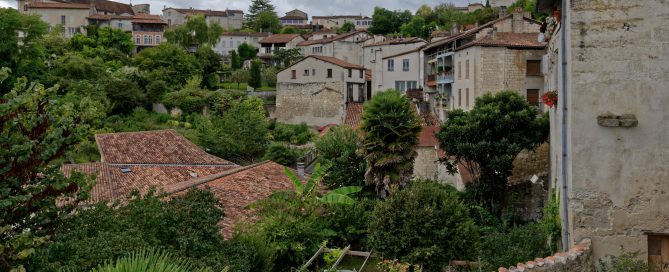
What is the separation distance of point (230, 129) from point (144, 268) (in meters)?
40.9

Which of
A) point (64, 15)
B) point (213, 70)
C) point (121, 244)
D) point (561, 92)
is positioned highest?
point (64, 15)

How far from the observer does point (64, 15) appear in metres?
102

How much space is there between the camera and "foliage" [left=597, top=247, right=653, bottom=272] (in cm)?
1112

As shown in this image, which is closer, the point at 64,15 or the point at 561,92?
the point at 561,92

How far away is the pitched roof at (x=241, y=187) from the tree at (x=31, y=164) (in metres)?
7.34

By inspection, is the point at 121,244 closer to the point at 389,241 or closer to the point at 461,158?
the point at 389,241

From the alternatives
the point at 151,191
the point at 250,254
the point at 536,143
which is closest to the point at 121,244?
the point at 151,191

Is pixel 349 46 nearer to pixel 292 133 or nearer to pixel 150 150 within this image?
pixel 292 133

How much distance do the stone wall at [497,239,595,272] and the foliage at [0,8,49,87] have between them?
53.3m

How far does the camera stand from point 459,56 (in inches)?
1604

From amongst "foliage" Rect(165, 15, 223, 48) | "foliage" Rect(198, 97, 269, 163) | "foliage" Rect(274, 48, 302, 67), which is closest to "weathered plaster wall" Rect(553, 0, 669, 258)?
"foliage" Rect(198, 97, 269, 163)

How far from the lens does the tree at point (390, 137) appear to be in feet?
82.8

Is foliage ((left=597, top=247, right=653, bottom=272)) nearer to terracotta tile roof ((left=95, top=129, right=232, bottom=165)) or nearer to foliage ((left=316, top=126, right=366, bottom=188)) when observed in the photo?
foliage ((left=316, top=126, right=366, bottom=188))

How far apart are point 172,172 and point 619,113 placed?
82.0 ft
